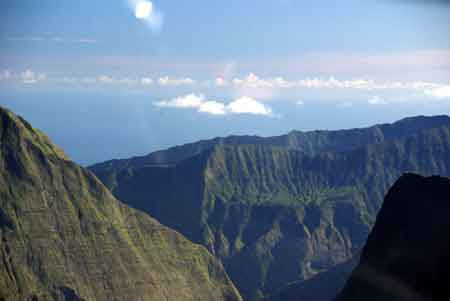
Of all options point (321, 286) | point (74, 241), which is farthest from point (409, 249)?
point (321, 286)

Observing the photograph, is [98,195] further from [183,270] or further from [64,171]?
[183,270]

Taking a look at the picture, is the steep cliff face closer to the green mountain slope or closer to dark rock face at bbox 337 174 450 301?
the green mountain slope

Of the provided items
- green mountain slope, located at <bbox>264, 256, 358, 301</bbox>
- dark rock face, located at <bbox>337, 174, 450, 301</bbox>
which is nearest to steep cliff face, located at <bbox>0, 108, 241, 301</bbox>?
green mountain slope, located at <bbox>264, 256, 358, 301</bbox>

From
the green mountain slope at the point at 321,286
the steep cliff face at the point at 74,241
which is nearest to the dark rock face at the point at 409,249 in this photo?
the steep cliff face at the point at 74,241

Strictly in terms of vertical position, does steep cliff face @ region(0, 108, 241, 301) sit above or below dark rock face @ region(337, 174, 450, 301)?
below

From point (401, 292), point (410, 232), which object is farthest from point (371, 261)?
point (401, 292)

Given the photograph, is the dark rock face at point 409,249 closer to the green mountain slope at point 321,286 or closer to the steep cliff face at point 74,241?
the steep cliff face at point 74,241
